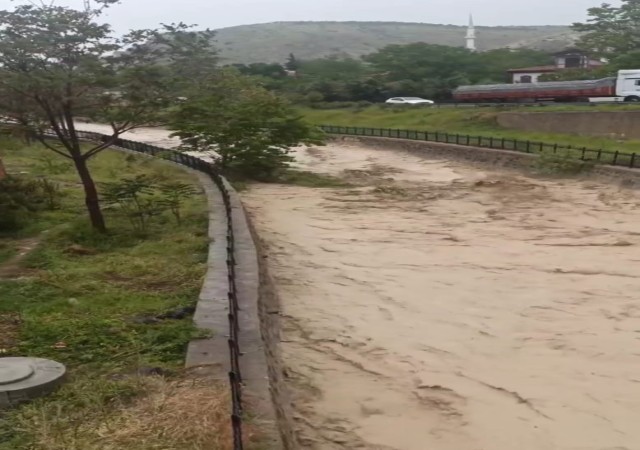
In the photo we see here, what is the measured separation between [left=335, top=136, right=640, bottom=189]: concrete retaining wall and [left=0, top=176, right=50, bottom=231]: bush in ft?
59.8

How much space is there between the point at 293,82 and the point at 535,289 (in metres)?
70.4

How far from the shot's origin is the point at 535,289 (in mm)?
13602

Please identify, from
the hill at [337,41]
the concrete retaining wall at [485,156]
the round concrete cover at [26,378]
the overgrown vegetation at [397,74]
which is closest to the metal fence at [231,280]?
the round concrete cover at [26,378]

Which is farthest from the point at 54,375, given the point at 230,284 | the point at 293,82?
the point at 293,82

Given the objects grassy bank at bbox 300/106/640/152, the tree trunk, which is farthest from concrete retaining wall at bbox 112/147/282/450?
grassy bank at bbox 300/106/640/152

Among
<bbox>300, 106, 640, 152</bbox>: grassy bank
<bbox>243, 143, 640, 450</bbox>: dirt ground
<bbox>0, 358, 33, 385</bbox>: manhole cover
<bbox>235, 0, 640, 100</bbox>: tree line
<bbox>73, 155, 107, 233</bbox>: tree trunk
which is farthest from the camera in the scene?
<bbox>235, 0, 640, 100</bbox>: tree line

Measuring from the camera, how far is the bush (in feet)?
48.3

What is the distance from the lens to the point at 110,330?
8.31 m

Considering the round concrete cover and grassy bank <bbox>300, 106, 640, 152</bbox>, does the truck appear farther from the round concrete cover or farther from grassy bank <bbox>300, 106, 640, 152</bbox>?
the round concrete cover

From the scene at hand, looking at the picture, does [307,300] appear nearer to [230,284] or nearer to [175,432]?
[230,284]

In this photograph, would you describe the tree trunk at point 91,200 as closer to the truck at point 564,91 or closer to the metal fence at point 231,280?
the metal fence at point 231,280

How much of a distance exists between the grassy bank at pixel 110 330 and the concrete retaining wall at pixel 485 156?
15979 millimetres

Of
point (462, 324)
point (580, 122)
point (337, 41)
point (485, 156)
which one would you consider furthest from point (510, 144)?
point (337, 41)

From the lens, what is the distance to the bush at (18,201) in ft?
48.3
